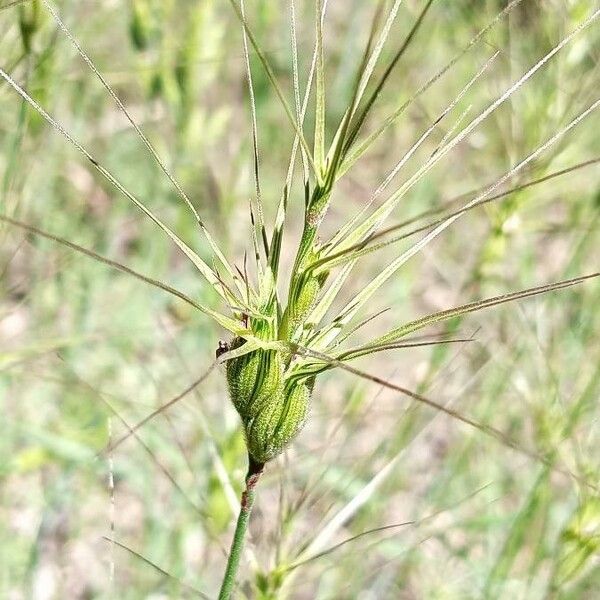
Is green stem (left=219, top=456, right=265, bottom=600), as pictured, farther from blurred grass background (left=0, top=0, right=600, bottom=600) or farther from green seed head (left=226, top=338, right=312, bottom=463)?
blurred grass background (left=0, top=0, right=600, bottom=600)

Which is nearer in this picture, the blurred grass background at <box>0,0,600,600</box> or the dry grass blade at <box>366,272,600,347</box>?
the dry grass blade at <box>366,272,600,347</box>

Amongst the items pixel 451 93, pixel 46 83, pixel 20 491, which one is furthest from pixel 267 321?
pixel 451 93

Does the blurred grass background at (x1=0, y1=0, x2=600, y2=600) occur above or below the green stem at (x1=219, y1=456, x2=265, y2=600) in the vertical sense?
above

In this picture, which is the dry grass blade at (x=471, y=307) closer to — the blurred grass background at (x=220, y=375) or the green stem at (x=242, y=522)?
the green stem at (x=242, y=522)

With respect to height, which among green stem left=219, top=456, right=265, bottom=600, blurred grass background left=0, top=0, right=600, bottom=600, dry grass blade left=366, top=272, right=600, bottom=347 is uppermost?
blurred grass background left=0, top=0, right=600, bottom=600

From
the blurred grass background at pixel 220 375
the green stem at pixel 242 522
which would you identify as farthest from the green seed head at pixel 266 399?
the blurred grass background at pixel 220 375

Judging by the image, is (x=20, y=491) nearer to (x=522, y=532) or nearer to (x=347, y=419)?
(x=347, y=419)

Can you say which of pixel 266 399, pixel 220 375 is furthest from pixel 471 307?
pixel 220 375

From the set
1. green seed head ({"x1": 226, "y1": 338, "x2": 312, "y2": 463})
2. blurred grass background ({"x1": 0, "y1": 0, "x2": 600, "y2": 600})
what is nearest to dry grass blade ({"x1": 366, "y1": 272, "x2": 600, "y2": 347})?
green seed head ({"x1": 226, "y1": 338, "x2": 312, "y2": 463})
